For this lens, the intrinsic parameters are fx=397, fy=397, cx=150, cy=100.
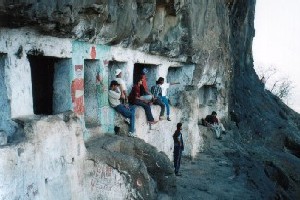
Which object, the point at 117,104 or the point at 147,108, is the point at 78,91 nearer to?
the point at 117,104

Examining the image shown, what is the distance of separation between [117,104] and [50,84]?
1732 mm

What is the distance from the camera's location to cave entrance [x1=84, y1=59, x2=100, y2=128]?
9.34 m

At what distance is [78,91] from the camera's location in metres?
8.39

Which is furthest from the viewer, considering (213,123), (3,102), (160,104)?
(213,123)

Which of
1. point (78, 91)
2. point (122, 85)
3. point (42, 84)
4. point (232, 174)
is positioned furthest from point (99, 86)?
point (232, 174)

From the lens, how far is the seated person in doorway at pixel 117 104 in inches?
380

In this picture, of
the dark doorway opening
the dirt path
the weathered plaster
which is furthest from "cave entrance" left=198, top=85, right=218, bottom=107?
the weathered plaster

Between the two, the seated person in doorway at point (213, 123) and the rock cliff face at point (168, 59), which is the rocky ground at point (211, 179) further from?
the seated person in doorway at point (213, 123)

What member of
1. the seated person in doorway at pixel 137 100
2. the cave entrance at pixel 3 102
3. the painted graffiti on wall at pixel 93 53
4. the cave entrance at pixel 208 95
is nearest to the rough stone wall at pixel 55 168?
the cave entrance at pixel 3 102

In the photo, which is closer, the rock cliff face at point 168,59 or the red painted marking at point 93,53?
the rock cliff face at point 168,59

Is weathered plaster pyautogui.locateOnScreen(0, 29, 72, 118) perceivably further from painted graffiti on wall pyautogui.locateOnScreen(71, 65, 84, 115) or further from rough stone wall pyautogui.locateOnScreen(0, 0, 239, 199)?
painted graffiti on wall pyautogui.locateOnScreen(71, 65, 84, 115)

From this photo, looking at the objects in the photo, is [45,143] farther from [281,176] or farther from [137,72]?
[281,176]

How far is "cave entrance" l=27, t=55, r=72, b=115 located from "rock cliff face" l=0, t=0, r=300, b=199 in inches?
3.4

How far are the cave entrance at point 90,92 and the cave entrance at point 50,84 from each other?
0.91 meters
